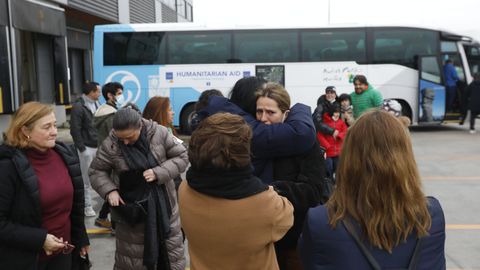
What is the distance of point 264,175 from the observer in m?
2.37

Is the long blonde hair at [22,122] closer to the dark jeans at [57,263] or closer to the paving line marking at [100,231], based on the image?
the dark jeans at [57,263]

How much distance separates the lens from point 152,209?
3320 mm

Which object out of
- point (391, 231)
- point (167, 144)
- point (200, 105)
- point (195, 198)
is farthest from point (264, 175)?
point (200, 105)

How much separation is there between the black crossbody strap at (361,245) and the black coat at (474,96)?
12684 millimetres

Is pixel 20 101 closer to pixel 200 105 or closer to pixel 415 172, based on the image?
pixel 200 105

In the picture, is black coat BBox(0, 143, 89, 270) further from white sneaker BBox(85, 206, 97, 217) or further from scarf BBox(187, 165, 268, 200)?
white sneaker BBox(85, 206, 97, 217)

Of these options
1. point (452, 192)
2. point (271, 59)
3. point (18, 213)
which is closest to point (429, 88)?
point (271, 59)

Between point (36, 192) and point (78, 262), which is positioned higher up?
point (36, 192)

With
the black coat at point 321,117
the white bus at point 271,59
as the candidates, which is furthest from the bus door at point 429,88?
the black coat at point 321,117

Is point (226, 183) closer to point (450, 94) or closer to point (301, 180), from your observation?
point (301, 180)

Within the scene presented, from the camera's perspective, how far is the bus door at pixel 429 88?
13.5 metres

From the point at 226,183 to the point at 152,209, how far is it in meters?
1.62

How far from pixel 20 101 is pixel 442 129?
1230cm

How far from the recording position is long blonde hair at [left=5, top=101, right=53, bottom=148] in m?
2.65
